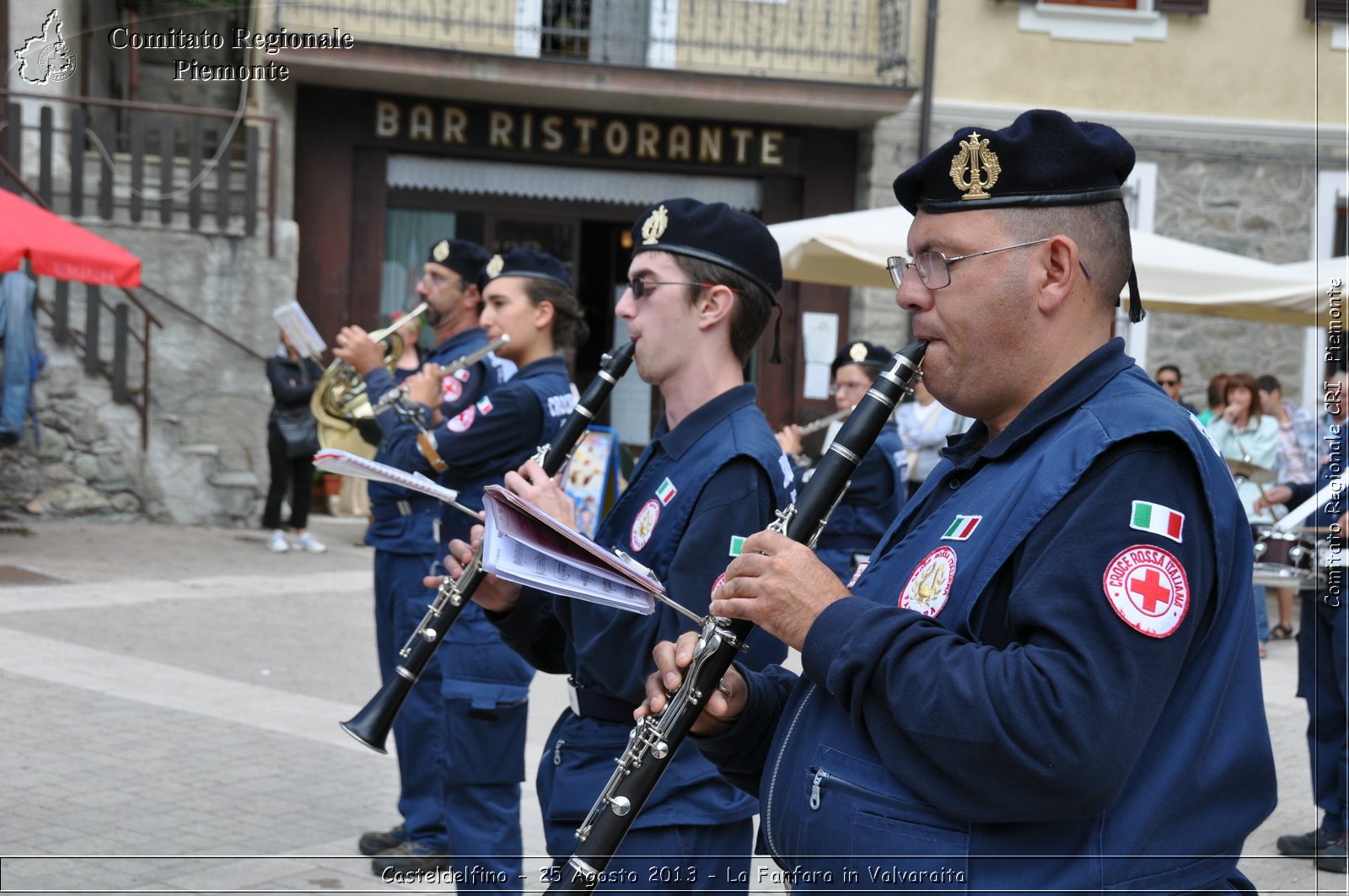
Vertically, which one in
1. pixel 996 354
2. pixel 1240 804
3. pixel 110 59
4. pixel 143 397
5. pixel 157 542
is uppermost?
pixel 110 59

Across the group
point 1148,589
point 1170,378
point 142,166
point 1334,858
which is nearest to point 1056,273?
point 1148,589

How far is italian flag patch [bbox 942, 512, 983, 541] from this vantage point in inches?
70.9

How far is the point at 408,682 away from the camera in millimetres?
3932

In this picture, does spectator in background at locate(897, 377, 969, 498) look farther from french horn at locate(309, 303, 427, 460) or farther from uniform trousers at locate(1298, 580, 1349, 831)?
french horn at locate(309, 303, 427, 460)

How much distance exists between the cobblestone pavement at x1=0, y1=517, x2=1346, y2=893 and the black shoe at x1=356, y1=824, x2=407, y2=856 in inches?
1.7

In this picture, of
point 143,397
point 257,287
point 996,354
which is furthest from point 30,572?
point 996,354

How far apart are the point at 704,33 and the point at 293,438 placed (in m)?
6.33

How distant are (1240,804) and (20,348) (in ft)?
36.5

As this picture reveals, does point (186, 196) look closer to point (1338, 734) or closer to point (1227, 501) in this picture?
point (1338, 734)

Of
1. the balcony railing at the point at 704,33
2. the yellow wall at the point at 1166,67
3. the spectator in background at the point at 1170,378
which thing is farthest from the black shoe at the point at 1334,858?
the balcony railing at the point at 704,33

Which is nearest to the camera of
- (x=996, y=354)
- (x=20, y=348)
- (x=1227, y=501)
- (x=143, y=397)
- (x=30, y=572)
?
(x=1227, y=501)

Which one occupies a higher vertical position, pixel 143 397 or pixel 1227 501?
pixel 1227 501

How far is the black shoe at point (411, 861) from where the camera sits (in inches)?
189

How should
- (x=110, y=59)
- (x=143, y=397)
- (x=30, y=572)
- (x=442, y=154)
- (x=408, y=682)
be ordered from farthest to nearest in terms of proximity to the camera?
(x=110, y=59)
(x=442, y=154)
(x=143, y=397)
(x=30, y=572)
(x=408, y=682)
